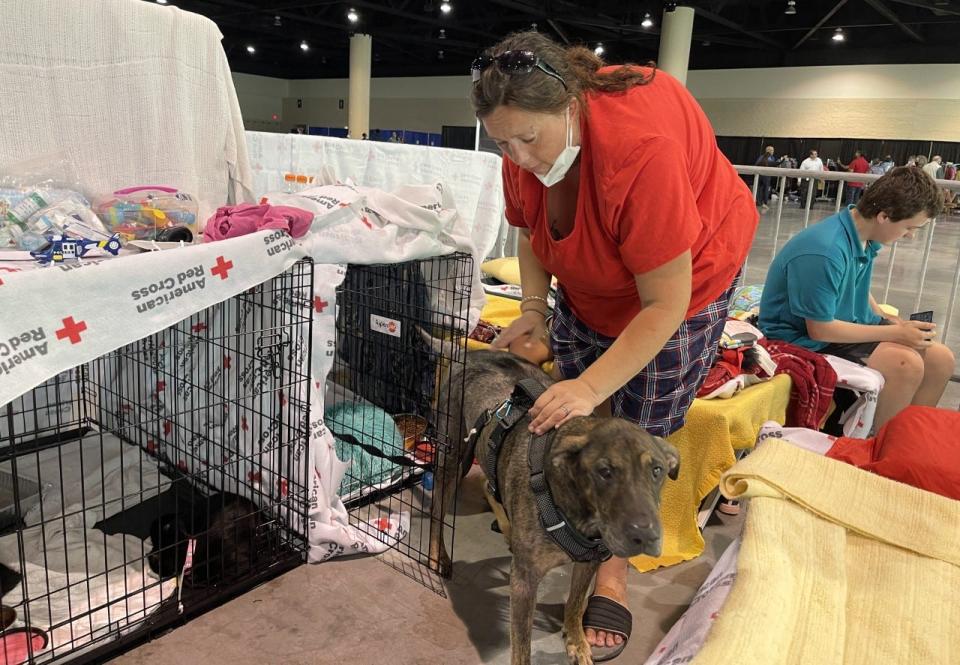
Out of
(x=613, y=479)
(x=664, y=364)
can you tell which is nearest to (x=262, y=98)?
(x=664, y=364)

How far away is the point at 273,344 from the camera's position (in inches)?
84.9

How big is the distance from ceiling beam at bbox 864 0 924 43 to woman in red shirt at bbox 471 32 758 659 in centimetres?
1431

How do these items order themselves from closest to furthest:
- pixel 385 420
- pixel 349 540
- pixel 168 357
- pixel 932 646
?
pixel 932 646 < pixel 349 540 < pixel 168 357 < pixel 385 420

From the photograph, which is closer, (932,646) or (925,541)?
(932,646)

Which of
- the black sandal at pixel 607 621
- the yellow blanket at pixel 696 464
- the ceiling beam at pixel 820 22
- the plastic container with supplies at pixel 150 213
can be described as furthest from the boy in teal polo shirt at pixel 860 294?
the ceiling beam at pixel 820 22

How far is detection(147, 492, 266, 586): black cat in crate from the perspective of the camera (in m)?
2.11

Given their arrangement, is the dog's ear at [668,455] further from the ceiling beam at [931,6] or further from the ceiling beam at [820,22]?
the ceiling beam at [820,22]

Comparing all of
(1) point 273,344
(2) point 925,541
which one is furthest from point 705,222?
(1) point 273,344

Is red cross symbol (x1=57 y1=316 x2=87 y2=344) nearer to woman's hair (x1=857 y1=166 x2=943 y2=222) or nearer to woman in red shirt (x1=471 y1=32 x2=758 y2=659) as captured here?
woman in red shirt (x1=471 y1=32 x2=758 y2=659)

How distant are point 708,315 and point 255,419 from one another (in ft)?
4.95

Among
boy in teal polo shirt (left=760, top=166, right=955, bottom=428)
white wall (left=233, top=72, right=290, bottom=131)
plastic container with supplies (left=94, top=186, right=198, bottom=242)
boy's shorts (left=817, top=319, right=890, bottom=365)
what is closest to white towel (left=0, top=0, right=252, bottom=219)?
plastic container with supplies (left=94, top=186, right=198, bottom=242)

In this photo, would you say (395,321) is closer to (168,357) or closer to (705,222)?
(168,357)

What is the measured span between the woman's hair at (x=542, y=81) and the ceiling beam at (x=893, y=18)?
47.3ft

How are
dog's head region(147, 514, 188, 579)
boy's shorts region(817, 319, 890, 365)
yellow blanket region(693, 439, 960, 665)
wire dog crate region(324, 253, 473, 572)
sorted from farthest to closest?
boy's shorts region(817, 319, 890, 365)
wire dog crate region(324, 253, 473, 572)
dog's head region(147, 514, 188, 579)
yellow blanket region(693, 439, 960, 665)
